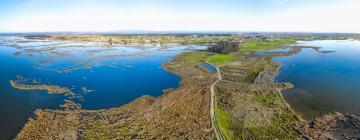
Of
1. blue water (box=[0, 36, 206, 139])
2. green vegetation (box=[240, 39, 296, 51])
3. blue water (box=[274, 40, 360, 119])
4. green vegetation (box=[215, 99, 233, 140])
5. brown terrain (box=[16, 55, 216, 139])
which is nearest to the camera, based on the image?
brown terrain (box=[16, 55, 216, 139])

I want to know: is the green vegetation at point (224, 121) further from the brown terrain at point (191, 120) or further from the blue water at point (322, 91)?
the blue water at point (322, 91)

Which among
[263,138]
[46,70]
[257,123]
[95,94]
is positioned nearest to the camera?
[263,138]

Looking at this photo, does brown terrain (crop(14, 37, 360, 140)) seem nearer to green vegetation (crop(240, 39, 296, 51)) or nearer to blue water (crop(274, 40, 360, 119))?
blue water (crop(274, 40, 360, 119))

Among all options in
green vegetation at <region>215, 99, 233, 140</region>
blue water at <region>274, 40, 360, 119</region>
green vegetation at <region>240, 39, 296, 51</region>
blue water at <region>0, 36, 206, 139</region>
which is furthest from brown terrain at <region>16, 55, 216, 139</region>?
green vegetation at <region>240, 39, 296, 51</region>

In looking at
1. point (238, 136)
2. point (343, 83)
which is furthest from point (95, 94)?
point (343, 83)

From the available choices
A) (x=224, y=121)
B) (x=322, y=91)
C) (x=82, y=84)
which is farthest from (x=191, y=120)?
(x=322, y=91)

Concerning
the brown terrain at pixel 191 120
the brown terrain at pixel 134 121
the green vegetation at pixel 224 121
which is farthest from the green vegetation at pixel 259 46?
the green vegetation at pixel 224 121

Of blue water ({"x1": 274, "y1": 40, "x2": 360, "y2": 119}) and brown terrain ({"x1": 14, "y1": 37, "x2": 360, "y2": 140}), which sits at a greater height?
blue water ({"x1": 274, "y1": 40, "x2": 360, "y2": 119})

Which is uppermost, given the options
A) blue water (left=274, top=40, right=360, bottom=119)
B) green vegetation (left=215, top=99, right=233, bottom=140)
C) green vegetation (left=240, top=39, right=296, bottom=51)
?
green vegetation (left=240, top=39, right=296, bottom=51)

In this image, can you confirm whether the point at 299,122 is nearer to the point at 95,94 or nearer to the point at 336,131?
the point at 336,131

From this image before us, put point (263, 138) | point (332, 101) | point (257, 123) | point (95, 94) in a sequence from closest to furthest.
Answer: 1. point (263, 138)
2. point (257, 123)
3. point (332, 101)
4. point (95, 94)

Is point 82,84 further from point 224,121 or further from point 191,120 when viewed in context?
point 224,121
